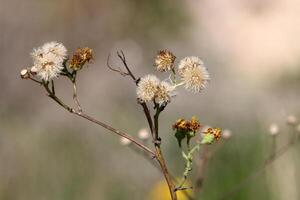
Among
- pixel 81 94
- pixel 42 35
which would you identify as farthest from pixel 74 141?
pixel 42 35

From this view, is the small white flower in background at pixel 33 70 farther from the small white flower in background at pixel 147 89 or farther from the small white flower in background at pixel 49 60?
the small white flower in background at pixel 147 89

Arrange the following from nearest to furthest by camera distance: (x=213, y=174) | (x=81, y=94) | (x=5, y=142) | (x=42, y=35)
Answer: (x=213, y=174)
(x=5, y=142)
(x=81, y=94)
(x=42, y=35)

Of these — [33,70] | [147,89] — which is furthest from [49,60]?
[147,89]

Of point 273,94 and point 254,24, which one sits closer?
Answer: point 273,94

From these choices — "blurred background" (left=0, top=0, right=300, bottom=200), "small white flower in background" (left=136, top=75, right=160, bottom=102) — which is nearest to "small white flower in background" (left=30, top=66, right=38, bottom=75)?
"small white flower in background" (left=136, top=75, right=160, bottom=102)

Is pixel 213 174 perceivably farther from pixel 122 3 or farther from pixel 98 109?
pixel 122 3

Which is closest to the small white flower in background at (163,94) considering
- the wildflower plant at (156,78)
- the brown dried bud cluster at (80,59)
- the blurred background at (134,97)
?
the wildflower plant at (156,78)

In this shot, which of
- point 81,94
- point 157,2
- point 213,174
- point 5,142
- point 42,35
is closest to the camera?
point 213,174
